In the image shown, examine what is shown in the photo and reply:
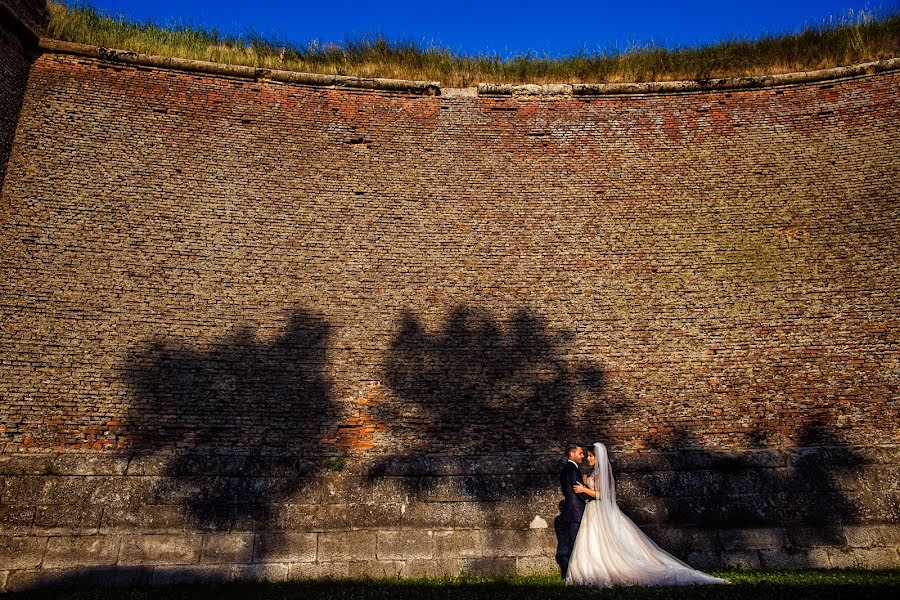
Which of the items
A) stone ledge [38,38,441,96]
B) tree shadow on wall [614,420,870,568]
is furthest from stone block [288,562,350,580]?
stone ledge [38,38,441,96]

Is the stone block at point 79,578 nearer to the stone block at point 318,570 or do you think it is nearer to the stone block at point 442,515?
the stone block at point 318,570

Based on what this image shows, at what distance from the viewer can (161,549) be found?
6.50 m

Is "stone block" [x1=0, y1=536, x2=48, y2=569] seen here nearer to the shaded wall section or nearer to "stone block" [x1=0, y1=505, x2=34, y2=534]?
"stone block" [x1=0, y1=505, x2=34, y2=534]

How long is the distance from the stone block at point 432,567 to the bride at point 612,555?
137cm

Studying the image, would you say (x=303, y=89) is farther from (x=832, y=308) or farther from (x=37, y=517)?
(x=832, y=308)

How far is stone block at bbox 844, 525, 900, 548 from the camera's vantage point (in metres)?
6.73

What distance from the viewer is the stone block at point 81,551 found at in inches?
251

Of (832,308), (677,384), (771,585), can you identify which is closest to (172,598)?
(771,585)

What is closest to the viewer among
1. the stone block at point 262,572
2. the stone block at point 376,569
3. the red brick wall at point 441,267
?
the stone block at point 262,572

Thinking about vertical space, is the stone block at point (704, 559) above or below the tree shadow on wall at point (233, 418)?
below

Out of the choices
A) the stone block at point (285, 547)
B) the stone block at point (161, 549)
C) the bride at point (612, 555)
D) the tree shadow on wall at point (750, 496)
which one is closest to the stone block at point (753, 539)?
the tree shadow on wall at point (750, 496)

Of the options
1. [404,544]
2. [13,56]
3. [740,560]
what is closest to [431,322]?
[404,544]

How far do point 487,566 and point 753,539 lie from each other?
3.22m

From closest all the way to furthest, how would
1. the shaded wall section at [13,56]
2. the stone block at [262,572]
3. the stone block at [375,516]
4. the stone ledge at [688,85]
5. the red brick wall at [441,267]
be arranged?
the stone block at [262,572], the stone block at [375,516], the red brick wall at [441,267], the shaded wall section at [13,56], the stone ledge at [688,85]
